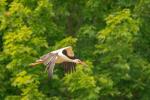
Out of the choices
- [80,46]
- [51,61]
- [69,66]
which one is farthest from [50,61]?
[80,46]

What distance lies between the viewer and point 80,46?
10328mm

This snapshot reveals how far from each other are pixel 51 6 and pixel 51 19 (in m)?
0.39

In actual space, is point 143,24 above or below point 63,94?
above

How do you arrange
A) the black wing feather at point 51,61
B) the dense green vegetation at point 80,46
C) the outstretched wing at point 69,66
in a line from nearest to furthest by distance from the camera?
the black wing feather at point 51,61 → the outstretched wing at point 69,66 → the dense green vegetation at point 80,46

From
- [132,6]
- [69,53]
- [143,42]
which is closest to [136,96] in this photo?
[143,42]

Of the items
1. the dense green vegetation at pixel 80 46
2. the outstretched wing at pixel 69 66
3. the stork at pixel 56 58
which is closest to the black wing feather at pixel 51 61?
the stork at pixel 56 58

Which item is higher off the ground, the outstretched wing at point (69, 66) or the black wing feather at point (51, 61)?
the black wing feather at point (51, 61)

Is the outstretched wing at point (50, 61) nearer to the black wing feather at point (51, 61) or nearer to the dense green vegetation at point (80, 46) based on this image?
the black wing feather at point (51, 61)

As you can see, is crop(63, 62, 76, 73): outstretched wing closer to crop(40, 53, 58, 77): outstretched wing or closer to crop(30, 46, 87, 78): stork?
crop(30, 46, 87, 78): stork

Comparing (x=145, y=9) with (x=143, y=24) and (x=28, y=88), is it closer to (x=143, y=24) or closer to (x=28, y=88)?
Result: (x=143, y=24)

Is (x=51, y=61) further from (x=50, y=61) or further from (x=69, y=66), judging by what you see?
(x=69, y=66)

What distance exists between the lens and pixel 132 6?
10.7m

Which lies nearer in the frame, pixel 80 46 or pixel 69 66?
pixel 69 66

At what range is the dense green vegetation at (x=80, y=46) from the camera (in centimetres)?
938
